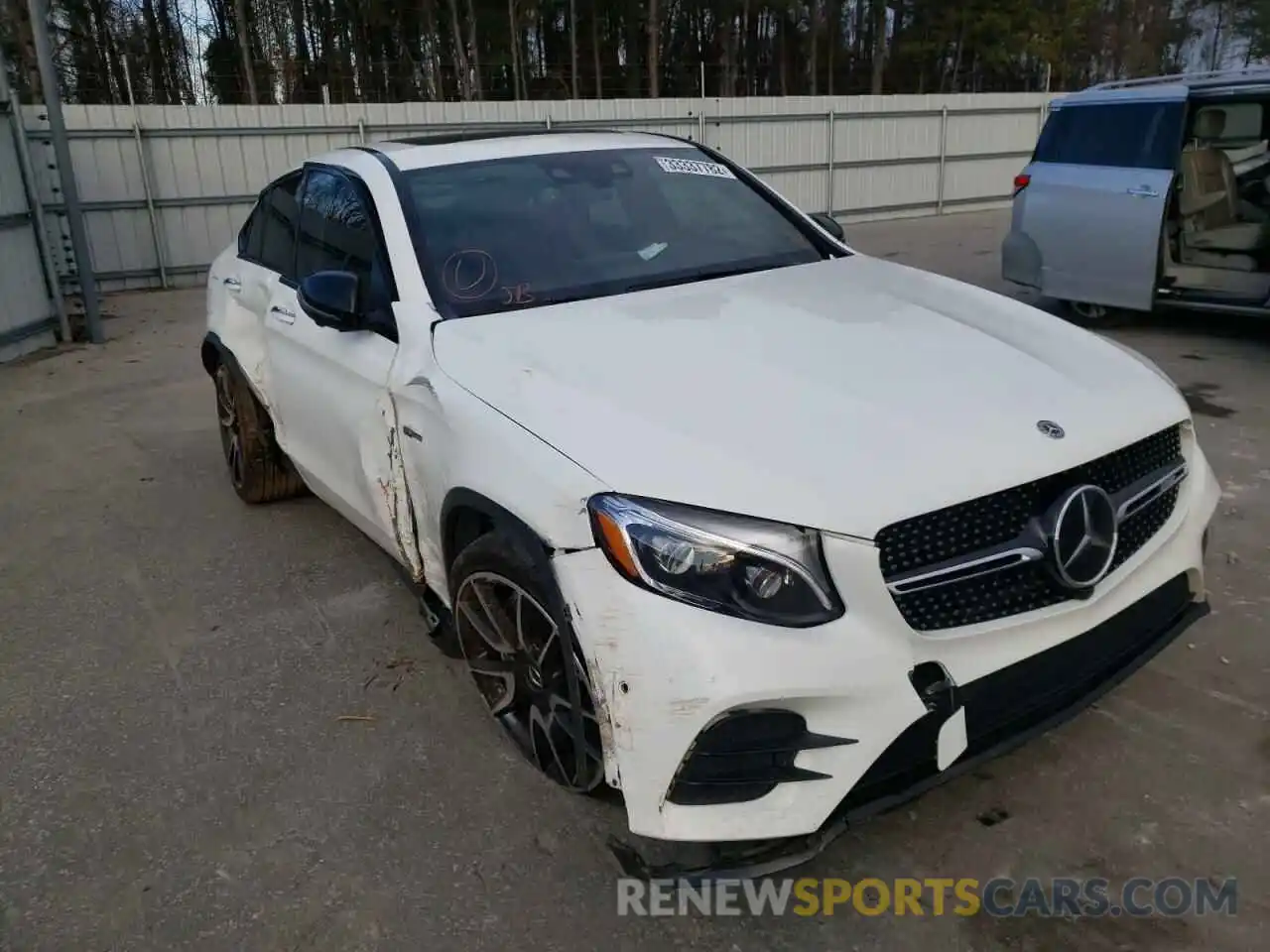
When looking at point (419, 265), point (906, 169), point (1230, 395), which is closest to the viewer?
point (419, 265)

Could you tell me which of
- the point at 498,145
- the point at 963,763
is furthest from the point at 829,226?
the point at 963,763

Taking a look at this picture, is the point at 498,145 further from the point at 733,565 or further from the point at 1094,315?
the point at 1094,315

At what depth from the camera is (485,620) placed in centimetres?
271

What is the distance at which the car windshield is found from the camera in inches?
125

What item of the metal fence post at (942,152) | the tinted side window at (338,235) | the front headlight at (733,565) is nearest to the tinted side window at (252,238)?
the tinted side window at (338,235)

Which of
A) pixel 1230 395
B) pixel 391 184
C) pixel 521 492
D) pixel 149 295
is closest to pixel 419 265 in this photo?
pixel 391 184

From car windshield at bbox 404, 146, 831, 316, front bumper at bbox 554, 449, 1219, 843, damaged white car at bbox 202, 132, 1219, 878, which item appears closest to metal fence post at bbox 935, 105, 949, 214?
car windshield at bbox 404, 146, 831, 316

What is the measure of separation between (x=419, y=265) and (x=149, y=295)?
440 inches

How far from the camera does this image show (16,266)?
360 inches

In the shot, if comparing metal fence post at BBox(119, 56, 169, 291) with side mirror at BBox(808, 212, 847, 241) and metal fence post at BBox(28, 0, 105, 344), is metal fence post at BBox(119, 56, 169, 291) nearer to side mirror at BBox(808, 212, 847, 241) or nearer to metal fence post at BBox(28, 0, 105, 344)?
metal fence post at BBox(28, 0, 105, 344)

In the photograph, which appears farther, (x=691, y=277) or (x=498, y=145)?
(x=498, y=145)

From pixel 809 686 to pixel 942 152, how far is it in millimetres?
18566

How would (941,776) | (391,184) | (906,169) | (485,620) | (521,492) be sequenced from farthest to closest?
(906,169), (391,184), (485,620), (521,492), (941,776)

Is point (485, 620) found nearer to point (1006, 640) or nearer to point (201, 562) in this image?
point (1006, 640)
